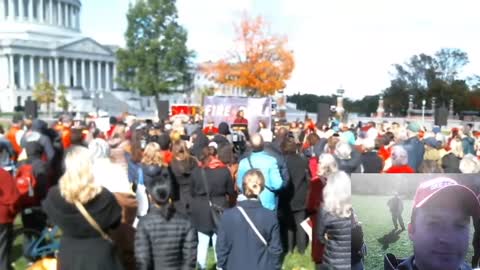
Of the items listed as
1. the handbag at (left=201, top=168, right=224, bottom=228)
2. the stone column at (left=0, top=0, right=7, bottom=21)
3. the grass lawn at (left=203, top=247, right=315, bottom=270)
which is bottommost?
the grass lawn at (left=203, top=247, right=315, bottom=270)

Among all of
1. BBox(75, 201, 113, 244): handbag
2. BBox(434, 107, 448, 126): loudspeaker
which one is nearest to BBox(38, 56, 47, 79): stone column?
BBox(434, 107, 448, 126): loudspeaker

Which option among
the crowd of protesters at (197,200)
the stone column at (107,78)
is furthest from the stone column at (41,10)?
the crowd of protesters at (197,200)

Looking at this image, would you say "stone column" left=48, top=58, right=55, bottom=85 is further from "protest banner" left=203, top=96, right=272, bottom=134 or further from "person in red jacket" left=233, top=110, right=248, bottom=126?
"person in red jacket" left=233, top=110, right=248, bottom=126

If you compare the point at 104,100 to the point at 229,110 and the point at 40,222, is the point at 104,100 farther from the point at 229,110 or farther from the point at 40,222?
the point at 40,222

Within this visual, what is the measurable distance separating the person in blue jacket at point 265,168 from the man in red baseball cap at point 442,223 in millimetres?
3424

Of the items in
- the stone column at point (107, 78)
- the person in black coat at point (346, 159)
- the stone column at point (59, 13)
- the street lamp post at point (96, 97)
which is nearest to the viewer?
the person in black coat at point (346, 159)

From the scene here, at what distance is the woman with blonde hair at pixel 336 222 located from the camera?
346 cm

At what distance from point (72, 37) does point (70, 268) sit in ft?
322

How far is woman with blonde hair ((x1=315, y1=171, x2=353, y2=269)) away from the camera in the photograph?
3.46 metres

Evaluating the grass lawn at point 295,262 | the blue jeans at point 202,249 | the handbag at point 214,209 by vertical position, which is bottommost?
the grass lawn at point 295,262

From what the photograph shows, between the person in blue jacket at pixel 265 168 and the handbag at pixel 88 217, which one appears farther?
the person in blue jacket at pixel 265 168

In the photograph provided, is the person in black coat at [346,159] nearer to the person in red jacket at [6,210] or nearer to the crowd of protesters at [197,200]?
the crowd of protesters at [197,200]

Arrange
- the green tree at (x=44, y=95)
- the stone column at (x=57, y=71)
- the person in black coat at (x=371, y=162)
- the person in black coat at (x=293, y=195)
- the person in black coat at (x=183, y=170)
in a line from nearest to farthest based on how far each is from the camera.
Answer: the person in black coat at (x=183, y=170) < the person in black coat at (x=293, y=195) < the person in black coat at (x=371, y=162) < the green tree at (x=44, y=95) < the stone column at (x=57, y=71)

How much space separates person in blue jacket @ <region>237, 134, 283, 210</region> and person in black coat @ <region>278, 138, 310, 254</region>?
0.70 m
